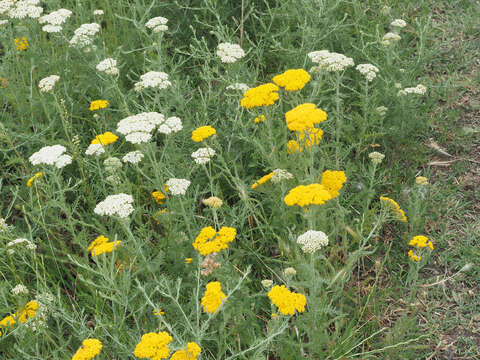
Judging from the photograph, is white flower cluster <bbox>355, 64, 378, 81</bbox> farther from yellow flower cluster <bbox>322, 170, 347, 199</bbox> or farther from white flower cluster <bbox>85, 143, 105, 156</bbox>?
white flower cluster <bbox>85, 143, 105, 156</bbox>

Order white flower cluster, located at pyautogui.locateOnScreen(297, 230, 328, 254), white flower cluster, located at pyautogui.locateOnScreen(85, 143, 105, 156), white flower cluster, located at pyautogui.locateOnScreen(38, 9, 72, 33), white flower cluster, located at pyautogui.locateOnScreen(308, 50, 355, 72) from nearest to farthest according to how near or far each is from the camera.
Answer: white flower cluster, located at pyautogui.locateOnScreen(297, 230, 328, 254) → white flower cluster, located at pyautogui.locateOnScreen(85, 143, 105, 156) → white flower cluster, located at pyautogui.locateOnScreen(308, 50, 355, 72) → white flower cluster, located at pyautogui.locateOnScreen(38, 9, 72, 33)

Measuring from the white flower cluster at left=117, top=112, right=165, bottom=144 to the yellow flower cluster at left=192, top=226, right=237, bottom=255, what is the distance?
25.6 inches

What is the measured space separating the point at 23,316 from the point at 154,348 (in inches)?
37.4

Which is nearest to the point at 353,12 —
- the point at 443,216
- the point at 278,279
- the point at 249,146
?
the point at 249,146

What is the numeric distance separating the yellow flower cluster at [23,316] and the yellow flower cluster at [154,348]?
2.68ft

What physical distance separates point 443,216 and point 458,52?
204 centimetres

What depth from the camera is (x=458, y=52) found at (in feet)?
15.0

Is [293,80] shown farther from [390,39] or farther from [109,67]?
[109,67]

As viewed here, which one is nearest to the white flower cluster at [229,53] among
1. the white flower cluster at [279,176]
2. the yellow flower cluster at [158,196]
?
the yellow flower cluster at [158,196]

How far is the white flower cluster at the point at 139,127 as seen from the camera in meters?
2.66

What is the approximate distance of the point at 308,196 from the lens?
2180 mm

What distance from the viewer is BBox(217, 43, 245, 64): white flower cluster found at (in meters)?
3.36

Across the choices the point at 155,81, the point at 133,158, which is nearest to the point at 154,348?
the point at 133,158

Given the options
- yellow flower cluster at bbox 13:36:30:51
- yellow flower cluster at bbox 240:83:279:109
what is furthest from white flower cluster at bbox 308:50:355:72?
yellow flower cluster at bbox 13:36:30:51
